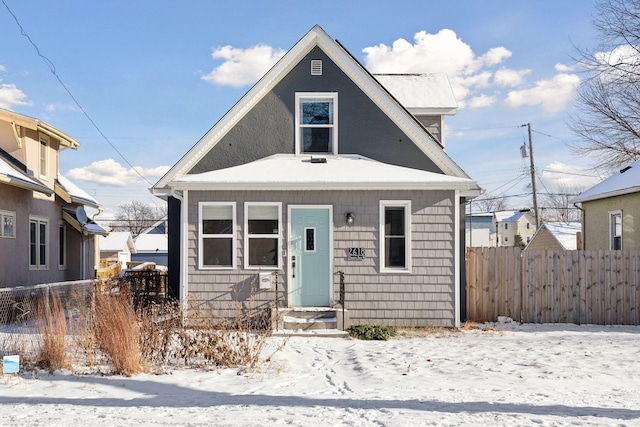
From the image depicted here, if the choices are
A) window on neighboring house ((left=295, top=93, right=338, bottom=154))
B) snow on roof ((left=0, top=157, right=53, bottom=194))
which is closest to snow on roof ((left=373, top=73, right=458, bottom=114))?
window on neighboring house ((left=295, top=93, right=338, bottom=154))

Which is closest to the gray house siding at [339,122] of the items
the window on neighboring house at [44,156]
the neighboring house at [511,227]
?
the window on neighboring house at [44,156]

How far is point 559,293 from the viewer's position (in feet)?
40.1

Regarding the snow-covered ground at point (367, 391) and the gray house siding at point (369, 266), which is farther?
the gray house siding at point (369, 266)

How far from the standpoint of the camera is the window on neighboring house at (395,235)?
11188 millimetres

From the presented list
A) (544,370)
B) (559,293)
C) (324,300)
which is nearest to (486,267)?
(559,293)

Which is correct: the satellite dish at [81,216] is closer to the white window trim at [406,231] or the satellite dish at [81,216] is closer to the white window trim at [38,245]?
A: the white window trim at [38,245]

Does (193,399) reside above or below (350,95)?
below

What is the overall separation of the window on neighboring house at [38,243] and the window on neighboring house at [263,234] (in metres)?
8.82

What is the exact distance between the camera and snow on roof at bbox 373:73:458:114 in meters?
14.0

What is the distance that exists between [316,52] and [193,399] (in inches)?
343

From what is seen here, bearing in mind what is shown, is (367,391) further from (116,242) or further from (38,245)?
(116,242)

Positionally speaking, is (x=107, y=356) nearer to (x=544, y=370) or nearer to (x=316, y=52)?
(x=544, y=370)

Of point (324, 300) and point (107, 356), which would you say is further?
point (324, 300)

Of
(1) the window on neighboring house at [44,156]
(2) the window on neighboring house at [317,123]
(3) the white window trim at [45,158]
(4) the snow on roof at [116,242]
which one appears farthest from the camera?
(4) the snow on roof at [116,242]
